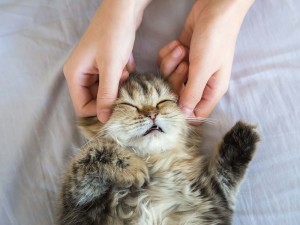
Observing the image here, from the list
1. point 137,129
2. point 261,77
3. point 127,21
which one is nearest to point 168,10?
point 127,21

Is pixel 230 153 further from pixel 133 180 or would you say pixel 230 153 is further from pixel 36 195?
pixel 36 195

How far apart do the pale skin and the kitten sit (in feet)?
0.20

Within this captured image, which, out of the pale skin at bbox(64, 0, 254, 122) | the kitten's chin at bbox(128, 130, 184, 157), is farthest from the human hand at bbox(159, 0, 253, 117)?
the kitten's chin at bbox(128, 130, 184, 157)

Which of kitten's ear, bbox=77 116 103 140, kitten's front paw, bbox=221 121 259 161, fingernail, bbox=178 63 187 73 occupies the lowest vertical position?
kitten's front paw, bbox=221 121 259 161

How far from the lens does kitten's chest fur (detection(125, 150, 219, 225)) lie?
3.65 ft

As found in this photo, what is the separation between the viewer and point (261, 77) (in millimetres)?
1282

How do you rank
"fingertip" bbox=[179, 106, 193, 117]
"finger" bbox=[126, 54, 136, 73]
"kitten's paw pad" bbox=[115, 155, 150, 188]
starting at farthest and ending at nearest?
"finger" bbox=[126, 54, 136, 73]
"fingertip" bbox=[179, 106, 193, 117]
"kitten's paw pad" bbox=[115, 155, 150, 188]

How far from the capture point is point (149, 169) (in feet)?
3.86

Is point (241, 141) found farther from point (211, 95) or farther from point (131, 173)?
point (131, 173)

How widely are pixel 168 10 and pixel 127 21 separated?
0.29 m

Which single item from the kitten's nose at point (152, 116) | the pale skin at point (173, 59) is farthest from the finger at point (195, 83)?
the kitten's nose at point (152, 116)

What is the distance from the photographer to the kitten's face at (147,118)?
3.73ft

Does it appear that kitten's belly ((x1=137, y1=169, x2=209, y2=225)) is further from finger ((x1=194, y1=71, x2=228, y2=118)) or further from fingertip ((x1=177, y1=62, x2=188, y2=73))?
fingertip ((x1=177, y1=62, x2=188, y2=73))

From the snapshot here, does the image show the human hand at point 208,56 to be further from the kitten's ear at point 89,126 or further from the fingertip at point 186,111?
the kitten's ear at point 89,126
